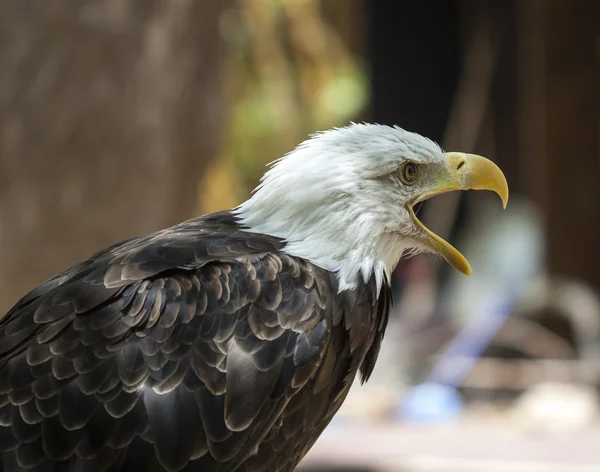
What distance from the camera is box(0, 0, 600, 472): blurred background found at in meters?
4.61

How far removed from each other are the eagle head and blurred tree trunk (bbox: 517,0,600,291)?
731 centimetres

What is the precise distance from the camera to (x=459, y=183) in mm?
2871

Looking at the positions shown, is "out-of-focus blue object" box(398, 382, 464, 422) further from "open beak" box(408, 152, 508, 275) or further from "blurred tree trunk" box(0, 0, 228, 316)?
"open beak" box(408, 152, 508, 275)

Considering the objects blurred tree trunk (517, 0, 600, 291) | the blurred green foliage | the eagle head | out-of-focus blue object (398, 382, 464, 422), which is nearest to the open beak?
the eagle head

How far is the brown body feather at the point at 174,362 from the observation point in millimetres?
2375

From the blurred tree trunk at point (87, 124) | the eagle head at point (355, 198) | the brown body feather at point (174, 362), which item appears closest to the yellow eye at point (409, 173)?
the eagle head at point (355, 198)

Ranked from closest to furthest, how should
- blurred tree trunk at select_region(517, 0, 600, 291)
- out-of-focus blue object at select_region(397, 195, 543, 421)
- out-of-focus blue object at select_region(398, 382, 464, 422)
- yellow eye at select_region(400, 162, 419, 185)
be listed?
1. yellow eye at select_region(400, 162, 419, 185)
2. out-of-focus blue object at select_region(398, 382, 464, 422)
3. out-of-focus blue object at select_region(397, 195, 543, 421)
4. blurred tree trunk at select_region(517, 0, 600, 291)

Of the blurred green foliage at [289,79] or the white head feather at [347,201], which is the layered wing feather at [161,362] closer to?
the white head feather at [347,201]

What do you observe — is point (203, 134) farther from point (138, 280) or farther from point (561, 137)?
point (561, 137)

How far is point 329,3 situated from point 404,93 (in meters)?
1.92

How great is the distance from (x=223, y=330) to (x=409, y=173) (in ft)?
2.50

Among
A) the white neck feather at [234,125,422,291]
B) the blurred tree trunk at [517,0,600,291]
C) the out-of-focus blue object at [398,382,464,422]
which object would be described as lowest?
the out-of-focus blue object at [398,382,464,422]

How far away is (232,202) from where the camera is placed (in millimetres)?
8617

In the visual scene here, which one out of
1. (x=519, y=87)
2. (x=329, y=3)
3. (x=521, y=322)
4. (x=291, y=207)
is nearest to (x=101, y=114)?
(x=291, y=207)
